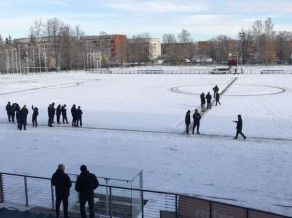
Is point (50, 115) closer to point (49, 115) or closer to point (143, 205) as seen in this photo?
point (49, 115)

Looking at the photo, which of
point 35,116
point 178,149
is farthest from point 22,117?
point 178,149

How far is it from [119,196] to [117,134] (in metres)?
11.6

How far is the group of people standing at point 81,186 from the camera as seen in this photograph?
26.0 feet

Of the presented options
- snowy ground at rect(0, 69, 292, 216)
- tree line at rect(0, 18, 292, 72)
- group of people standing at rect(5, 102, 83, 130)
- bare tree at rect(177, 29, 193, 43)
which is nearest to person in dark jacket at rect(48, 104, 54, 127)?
group of people standing at rect(5, 102, 83, 130)

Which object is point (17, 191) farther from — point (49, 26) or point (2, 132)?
point (49, 26)

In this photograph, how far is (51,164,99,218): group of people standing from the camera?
792cm

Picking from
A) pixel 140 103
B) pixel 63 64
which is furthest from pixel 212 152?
pixel 63 64

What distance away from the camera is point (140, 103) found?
1251 inches

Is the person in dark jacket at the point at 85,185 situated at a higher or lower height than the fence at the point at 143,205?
higher

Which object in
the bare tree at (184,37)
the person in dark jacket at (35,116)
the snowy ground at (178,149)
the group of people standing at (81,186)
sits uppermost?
the bare tree at (184,37)

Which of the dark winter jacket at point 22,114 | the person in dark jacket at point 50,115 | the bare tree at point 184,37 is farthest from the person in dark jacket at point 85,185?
the bare tree at point 184,37

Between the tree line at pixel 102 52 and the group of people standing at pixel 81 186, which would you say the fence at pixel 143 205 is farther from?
the tree line at pixel 102 52

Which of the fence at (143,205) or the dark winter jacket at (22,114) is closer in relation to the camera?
the fence at (143,205)

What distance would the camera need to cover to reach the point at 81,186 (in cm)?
794
